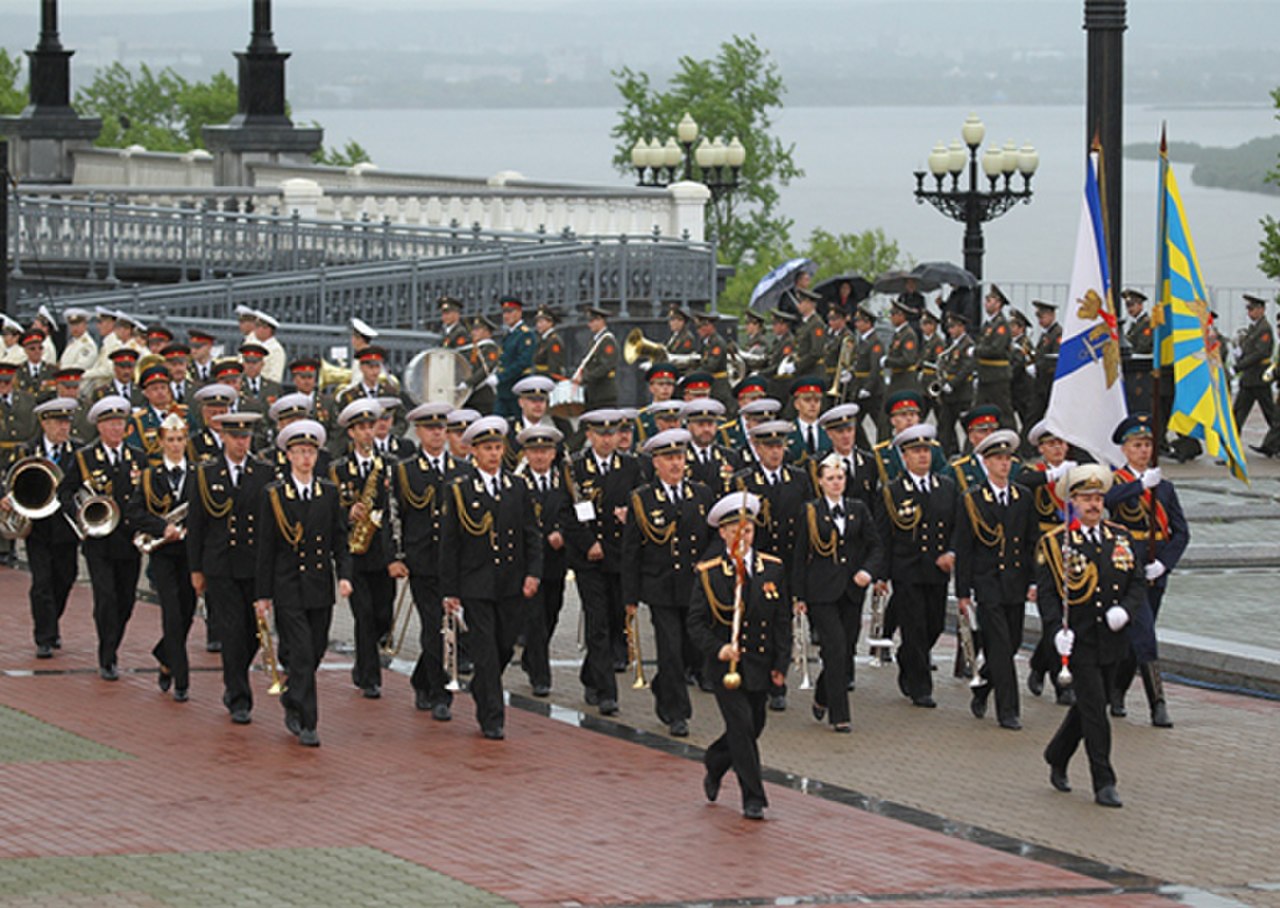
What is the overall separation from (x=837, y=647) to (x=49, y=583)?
19.2 feet

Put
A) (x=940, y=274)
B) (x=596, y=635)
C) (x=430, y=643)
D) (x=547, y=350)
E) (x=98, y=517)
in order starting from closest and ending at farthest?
(x=430, y=643) < (x=596, y=635) < (x=98, y=517) < (x=547, y=350) < (x=940, y=274)

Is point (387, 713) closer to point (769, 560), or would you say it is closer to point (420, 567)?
point (420, 567)

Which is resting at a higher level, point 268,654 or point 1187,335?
point 1187,335

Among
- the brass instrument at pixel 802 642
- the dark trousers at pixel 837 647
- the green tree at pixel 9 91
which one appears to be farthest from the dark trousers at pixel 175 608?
the green tree at pixel 9 91

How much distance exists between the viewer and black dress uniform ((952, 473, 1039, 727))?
17109 mm

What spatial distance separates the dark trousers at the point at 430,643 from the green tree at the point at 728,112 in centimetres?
6302

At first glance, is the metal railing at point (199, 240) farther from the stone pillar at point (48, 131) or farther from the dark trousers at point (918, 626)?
the dark trousers at point (918, 626)

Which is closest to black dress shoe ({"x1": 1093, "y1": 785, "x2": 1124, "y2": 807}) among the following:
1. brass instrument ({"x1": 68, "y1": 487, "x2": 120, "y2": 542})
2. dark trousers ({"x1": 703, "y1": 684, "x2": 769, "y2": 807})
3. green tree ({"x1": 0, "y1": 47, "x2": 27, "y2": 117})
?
dark trousers ({"x1": 703, "y1": 684, "x2": 769, "y2": 807})

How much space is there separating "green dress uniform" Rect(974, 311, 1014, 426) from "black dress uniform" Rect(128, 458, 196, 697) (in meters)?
13.9

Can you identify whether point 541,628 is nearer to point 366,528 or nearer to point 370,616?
point 370,616

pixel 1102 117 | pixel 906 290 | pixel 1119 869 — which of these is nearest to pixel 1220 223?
pixel 906 290

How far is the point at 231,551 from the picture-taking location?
1695cm

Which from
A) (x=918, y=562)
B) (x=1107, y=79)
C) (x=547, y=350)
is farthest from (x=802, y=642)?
(x=547, y=350)

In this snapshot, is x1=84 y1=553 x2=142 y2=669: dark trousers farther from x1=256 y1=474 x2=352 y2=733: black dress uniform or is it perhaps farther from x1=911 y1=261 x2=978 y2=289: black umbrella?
x1=911 y1=261 x2=978 y2=289: black umbrella
